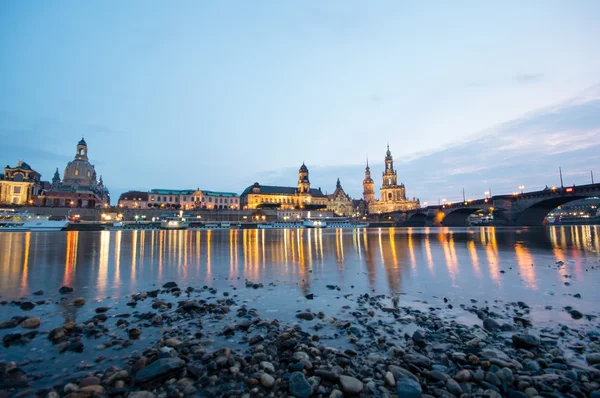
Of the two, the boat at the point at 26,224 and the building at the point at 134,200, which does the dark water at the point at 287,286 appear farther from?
the building at the point at 134,200

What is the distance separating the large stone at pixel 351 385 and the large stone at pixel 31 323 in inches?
290

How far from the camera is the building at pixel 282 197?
163 metres

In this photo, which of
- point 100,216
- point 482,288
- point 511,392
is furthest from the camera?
point 100,216

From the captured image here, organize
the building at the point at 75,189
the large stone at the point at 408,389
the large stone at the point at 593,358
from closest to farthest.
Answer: the large stone at the point at 408,389 < the large stone at the point at 593,358 < the building at the point at 75,189

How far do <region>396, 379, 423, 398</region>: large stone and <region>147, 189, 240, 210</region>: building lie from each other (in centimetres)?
14152

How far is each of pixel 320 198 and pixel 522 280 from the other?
175 metres

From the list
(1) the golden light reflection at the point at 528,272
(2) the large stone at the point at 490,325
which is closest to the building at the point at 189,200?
(1) the golden light reflection at the point at 528,272

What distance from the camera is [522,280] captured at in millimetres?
12734

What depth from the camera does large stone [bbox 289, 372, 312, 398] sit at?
4379mm

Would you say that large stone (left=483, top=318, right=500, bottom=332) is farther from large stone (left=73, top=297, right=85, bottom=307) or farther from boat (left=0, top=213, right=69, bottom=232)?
boat (left=0, top=213, right=69, bottom=232)

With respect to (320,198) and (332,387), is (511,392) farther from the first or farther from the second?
(320,198)

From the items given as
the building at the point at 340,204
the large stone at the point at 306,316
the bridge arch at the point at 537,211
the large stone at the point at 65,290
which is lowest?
the large stone at the point at 306,316

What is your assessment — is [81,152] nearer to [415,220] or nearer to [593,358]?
[415,220]

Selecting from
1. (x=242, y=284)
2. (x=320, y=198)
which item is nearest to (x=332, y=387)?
(x=242, y=284)
